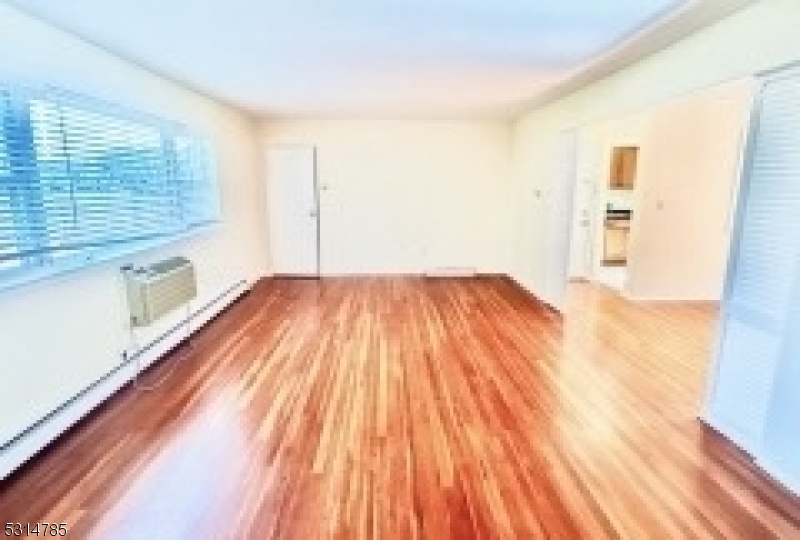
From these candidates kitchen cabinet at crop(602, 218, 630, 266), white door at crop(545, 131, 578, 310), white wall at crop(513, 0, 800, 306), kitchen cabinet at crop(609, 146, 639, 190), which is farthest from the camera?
kitchen cabinet at crop(602, 218, 630, 266)

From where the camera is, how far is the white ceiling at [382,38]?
243cm

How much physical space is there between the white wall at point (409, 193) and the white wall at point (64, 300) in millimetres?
2673

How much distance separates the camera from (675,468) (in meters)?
2.42

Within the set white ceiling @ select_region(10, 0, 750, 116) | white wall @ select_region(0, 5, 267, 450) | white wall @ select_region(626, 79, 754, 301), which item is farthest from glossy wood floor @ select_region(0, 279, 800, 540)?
white ceiling @ select_region(10, 0, 750, 116)

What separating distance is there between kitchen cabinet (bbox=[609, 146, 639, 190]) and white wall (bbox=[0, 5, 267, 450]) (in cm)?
607

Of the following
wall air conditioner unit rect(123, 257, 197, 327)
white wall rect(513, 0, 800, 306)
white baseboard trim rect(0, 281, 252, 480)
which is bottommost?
white baseboard trim rect(0, 281, 252, 480)

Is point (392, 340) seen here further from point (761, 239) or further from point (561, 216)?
point (761, 239)

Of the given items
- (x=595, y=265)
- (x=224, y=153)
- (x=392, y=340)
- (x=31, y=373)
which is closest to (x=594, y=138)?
(x=595, y=265)

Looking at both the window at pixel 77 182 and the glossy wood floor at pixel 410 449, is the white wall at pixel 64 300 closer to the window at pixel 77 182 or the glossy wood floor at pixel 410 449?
the window at pixel 77 182

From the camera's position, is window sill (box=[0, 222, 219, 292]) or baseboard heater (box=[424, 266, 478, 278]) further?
baseboard heater (box=[424, 266, 478, 278])

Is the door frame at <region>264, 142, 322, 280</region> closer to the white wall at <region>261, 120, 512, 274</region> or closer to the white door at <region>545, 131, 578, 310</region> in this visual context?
the white wall at <region>261, 120, 512, 274</region>

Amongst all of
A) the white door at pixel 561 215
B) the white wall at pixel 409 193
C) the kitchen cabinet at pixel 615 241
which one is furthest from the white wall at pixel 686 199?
the white wall at pixel 409 193

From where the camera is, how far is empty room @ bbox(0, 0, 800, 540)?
2203mm

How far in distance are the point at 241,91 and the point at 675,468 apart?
4.76m
